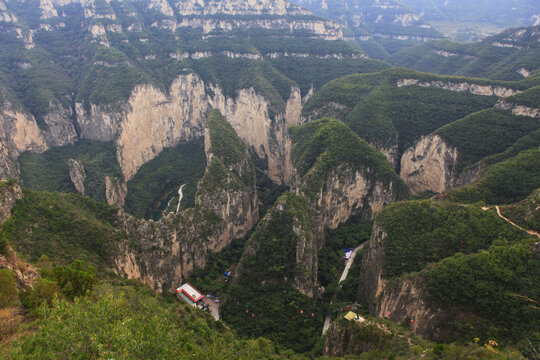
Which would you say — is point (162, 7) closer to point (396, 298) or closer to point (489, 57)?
point (489, 57)

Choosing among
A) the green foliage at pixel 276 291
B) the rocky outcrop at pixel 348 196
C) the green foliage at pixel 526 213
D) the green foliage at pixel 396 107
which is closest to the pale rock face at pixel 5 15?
the green foliage at pixel 396 107

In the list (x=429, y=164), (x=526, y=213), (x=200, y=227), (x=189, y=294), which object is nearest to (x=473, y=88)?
(x=429, y=164)

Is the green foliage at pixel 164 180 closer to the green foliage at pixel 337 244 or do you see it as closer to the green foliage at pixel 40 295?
the green foliage at pixel 337 244

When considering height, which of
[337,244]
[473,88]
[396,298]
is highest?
[473,88]

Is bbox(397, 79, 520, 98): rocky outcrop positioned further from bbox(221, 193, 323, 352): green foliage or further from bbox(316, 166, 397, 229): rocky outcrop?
bbox(221, 193, 323, 352): green foliage

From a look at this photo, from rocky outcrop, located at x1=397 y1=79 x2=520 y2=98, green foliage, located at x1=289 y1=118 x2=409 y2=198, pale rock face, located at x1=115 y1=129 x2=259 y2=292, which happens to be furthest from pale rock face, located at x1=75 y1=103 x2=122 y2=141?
rocky outcrop, located at x1=397 y1=79 x2=520 y2=98
